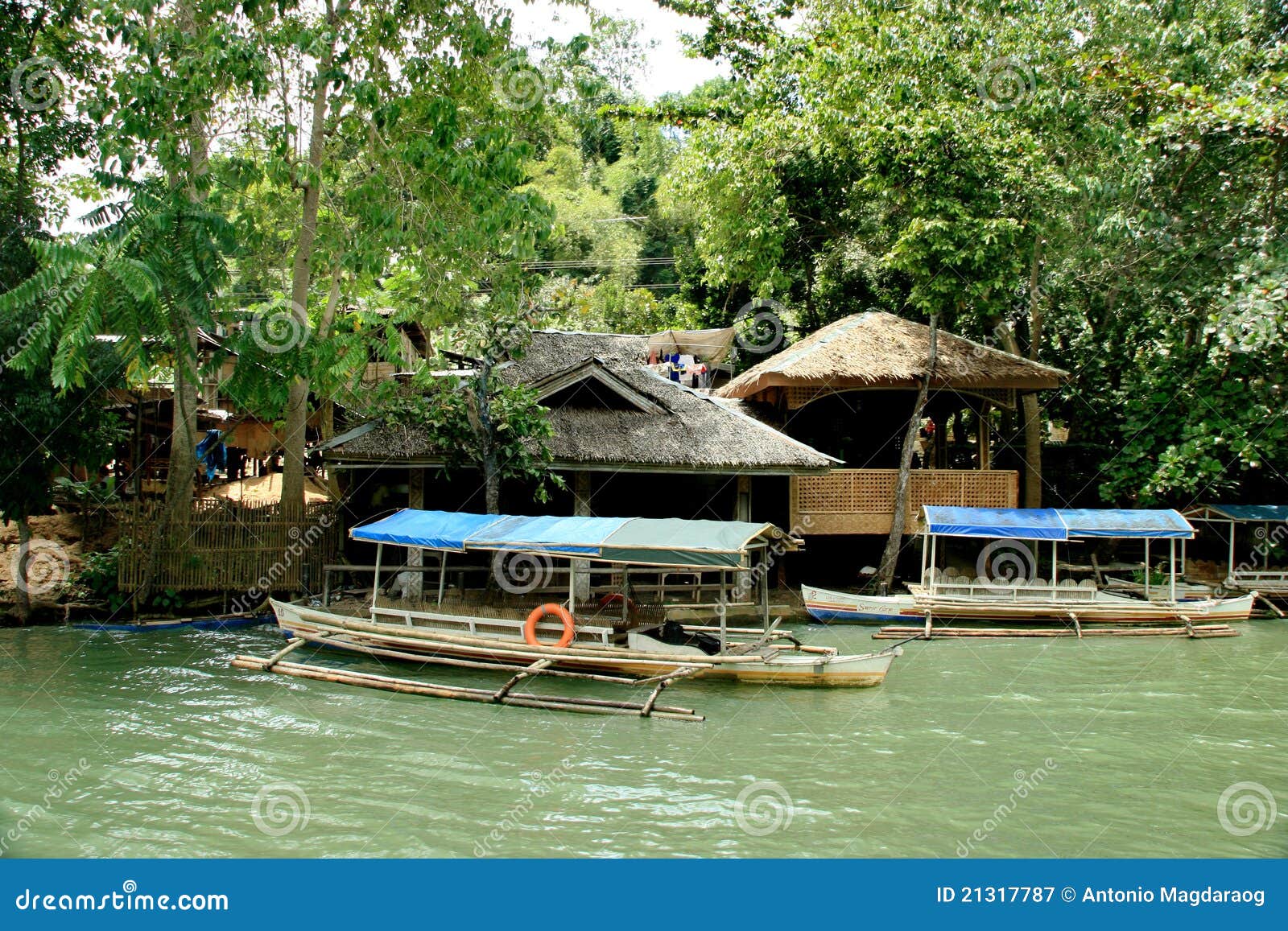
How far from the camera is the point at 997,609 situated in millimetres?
16062

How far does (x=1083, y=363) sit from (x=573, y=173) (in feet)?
90.7

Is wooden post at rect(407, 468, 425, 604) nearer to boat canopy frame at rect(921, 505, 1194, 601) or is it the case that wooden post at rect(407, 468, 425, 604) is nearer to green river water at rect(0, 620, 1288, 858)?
green river water at rect(0, 620, 1288, 858)

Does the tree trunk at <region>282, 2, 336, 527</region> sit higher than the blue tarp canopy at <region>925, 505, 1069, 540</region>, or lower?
higher

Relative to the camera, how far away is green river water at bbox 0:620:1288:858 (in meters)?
7.08

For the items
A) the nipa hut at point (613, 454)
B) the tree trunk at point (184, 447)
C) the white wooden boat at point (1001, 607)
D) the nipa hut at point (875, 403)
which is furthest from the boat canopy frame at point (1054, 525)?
the tree trunk at point (184, 447)

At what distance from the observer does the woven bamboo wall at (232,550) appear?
48.9ft

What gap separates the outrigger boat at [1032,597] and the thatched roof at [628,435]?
2.39m

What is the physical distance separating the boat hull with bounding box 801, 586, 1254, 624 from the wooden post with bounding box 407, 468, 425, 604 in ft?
20.7

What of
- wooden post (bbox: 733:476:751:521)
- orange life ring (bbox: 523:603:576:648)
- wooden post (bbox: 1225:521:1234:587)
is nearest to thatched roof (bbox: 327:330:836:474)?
wooden post (bbox: 733:476:751:521)

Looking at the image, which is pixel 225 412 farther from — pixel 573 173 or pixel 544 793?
pixel 573 173

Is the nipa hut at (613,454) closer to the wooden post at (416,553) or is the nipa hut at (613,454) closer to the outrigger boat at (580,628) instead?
the wooden post at (416,553)

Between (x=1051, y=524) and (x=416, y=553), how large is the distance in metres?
10.1

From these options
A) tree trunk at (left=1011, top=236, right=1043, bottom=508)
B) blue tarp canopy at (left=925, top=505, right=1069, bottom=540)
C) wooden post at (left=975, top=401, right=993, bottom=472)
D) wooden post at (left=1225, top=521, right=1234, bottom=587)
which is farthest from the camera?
tree trunk at (left=1011, top=236, right=1043, bottom=508)

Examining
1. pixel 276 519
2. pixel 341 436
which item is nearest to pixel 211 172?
pixel 341 436
